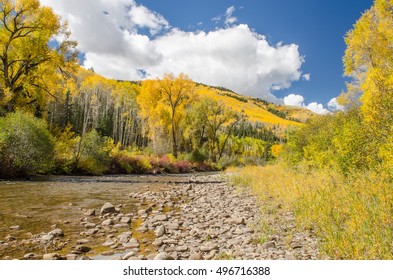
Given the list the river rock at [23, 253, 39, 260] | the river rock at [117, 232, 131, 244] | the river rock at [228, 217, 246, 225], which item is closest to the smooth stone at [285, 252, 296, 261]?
the river rock at [228, 217, 246, 225]

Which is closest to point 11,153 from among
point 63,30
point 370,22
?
point 63,30

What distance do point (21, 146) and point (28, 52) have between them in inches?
361

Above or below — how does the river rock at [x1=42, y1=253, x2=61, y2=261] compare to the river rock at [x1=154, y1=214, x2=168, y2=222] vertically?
above

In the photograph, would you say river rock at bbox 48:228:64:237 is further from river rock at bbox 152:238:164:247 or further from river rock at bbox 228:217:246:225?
river rock at bbox 228:217:246:225

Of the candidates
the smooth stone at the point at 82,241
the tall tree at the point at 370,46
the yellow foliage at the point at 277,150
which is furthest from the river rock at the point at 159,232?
the yellow foliage at the point at 277,150

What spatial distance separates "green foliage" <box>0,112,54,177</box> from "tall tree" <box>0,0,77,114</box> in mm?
5377

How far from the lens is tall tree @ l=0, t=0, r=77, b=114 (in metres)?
20.8

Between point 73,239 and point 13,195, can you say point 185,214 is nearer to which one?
point 73,239

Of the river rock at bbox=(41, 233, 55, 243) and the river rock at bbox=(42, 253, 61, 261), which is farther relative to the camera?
the river rock at bbox=(41, 233, 55, 243)

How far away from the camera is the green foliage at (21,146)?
16.0 metres

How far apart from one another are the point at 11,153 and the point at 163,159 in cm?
1867

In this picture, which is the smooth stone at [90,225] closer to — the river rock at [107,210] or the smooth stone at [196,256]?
the river rock at [107,210]

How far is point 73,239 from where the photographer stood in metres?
5.81

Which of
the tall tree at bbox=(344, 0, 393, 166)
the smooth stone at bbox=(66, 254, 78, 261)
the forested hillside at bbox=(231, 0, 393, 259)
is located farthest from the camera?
the tall tree at bbox=(344, 0, 393, 166)
